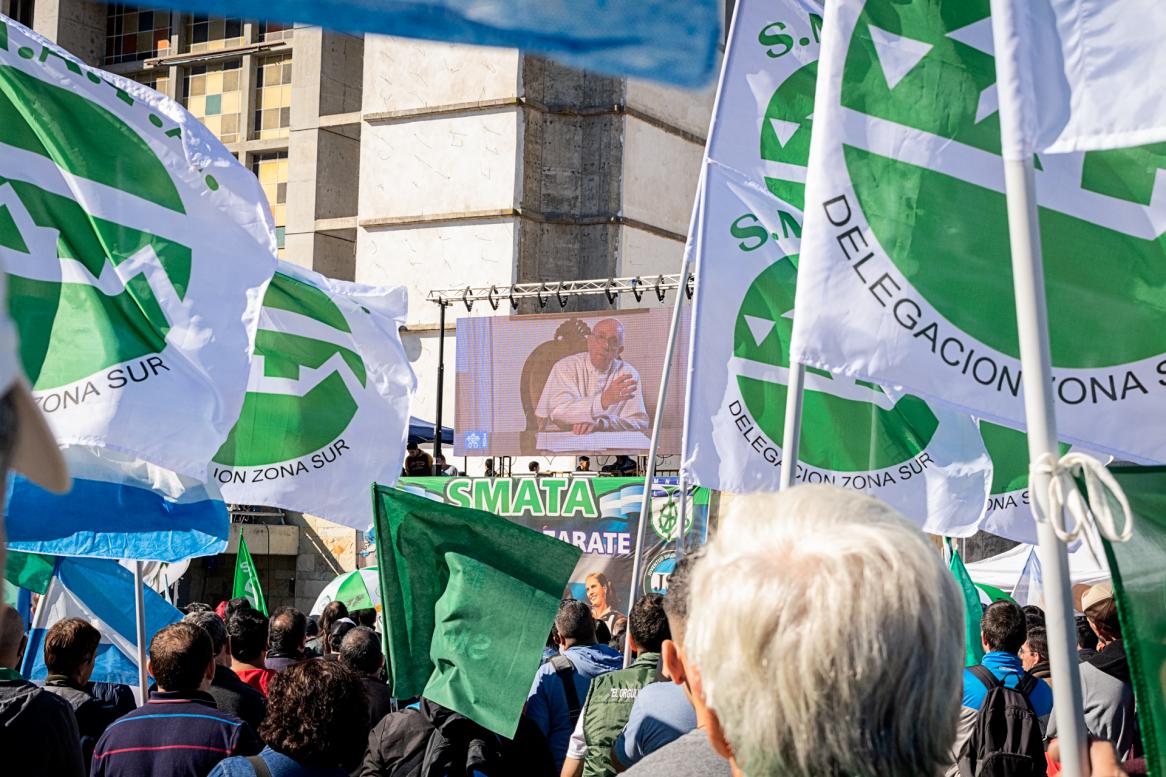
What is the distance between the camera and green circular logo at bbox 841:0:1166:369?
400 cm

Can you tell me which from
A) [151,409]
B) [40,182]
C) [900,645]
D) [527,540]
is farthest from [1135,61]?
[40,182]

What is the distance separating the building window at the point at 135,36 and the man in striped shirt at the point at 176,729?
127 feet

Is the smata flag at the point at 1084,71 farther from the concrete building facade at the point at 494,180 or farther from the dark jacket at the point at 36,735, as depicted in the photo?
the concrete building facade at the point at 494,180

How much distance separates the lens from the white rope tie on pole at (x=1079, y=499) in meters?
2.66

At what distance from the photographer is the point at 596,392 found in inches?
1139

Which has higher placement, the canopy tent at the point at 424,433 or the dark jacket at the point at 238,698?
the canopy tent at the point at 424,433

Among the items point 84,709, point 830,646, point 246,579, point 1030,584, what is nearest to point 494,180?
point 246,579

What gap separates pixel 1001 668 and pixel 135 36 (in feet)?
130

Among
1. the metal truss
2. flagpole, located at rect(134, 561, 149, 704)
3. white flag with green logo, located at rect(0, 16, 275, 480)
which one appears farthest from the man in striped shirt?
the metal truss

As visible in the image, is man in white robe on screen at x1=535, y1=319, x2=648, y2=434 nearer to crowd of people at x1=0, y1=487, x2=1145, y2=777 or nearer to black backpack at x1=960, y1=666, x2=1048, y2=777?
crowd of people at x1=0, y1=487, x2=1145, y2=777

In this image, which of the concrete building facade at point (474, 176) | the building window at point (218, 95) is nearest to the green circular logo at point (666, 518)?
the concrete building facade at point (474, 176)

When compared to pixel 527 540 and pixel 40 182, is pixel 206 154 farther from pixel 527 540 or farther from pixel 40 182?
pixel 527 540

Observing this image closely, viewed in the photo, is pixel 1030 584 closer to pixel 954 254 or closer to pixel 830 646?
pixel 954 254

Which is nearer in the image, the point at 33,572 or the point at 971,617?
the point at 33,572
